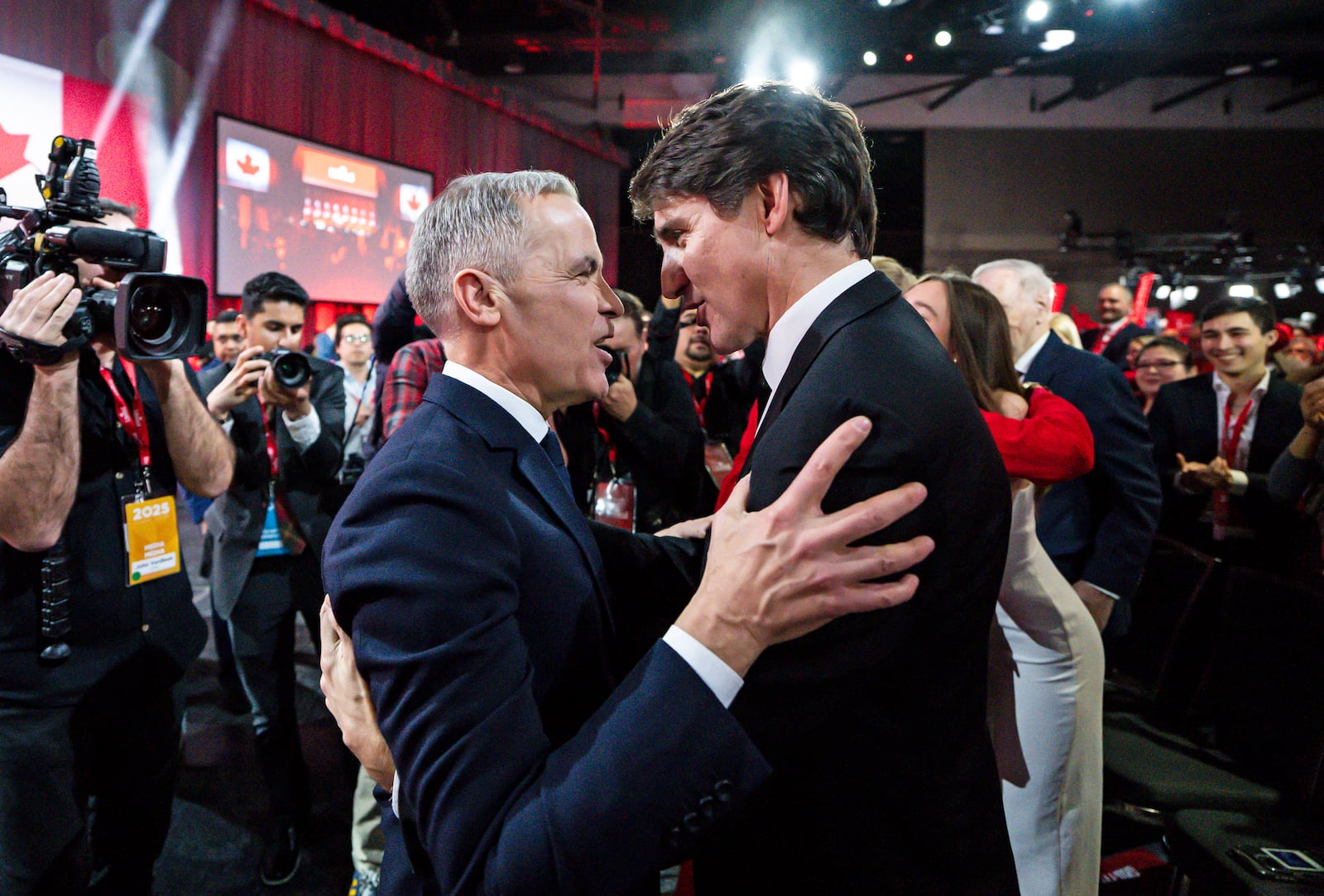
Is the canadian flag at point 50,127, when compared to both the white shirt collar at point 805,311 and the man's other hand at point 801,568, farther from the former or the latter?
the man's other hand at point 801,568

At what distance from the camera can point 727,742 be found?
0.75 m

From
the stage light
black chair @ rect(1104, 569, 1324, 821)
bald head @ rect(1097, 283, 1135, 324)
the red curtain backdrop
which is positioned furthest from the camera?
the stage light

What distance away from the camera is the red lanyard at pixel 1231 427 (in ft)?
12.7

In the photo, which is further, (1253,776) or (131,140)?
(131,140)

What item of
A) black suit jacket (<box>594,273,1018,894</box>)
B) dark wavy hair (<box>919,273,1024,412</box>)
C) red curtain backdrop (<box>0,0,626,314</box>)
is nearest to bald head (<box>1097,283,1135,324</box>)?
dark wavy hair (<box>919,273,1024,412</box>)

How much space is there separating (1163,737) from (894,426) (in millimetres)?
2169

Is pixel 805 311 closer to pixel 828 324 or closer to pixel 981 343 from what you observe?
pixel 828 324

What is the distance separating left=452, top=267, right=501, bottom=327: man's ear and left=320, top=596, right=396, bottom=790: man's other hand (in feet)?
1.27

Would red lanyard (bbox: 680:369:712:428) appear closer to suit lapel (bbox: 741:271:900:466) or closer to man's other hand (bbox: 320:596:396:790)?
suit lapel (bbox: 741:271:900:466)

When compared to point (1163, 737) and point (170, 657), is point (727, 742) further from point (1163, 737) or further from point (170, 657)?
point (1163, 737)

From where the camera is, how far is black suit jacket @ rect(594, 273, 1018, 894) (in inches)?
31.6

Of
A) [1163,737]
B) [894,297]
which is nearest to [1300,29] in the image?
[1163,737]

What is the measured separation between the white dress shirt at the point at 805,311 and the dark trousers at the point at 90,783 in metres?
1.62

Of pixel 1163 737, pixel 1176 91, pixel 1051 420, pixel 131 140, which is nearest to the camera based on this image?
pixel 1051 420
